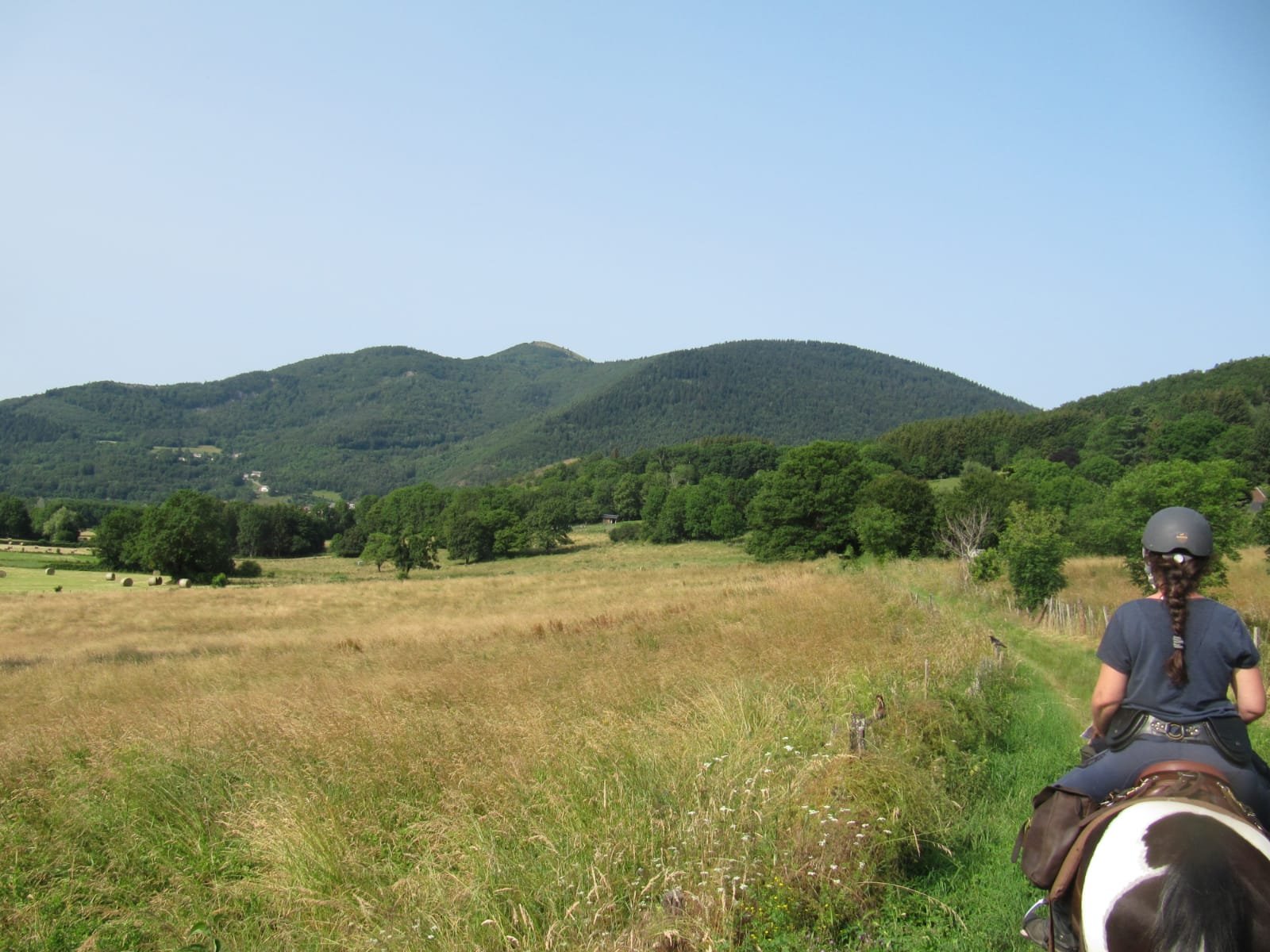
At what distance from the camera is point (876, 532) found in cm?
5419

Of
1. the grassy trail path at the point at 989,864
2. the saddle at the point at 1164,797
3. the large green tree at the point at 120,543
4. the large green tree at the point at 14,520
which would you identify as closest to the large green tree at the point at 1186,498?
the grassy trail path at the point at 989,864

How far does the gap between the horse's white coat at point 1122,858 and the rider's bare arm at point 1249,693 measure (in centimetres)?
78

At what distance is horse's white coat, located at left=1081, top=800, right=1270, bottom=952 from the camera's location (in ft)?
9.64

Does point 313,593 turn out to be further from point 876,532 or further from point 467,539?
point 467,539

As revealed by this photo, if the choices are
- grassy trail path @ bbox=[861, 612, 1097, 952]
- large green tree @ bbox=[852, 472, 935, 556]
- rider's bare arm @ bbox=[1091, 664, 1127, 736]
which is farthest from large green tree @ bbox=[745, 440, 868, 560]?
rider's bare arm @ bbox=[1091, 664, 1127, 736]

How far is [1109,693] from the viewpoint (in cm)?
374

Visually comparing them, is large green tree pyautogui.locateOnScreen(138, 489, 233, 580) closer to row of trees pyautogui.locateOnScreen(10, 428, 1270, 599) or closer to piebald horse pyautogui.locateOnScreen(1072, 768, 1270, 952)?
row of trees pyautogui.locateOnScreen(10, 428, 1270, 599)

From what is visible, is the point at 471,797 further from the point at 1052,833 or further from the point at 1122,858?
the point at 1122,858

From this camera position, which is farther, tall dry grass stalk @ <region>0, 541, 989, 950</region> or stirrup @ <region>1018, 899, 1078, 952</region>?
tall dry grass stalk @ <region>0, 541, 989, 950</region>

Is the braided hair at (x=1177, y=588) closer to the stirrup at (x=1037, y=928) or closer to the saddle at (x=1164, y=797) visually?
the saddle at (x=1164, y=797)

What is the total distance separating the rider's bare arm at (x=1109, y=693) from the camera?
374 cm

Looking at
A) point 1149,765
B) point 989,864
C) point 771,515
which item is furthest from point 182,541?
point 1149,765

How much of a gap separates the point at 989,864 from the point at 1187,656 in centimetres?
272

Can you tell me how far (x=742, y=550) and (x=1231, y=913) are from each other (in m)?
73.3
